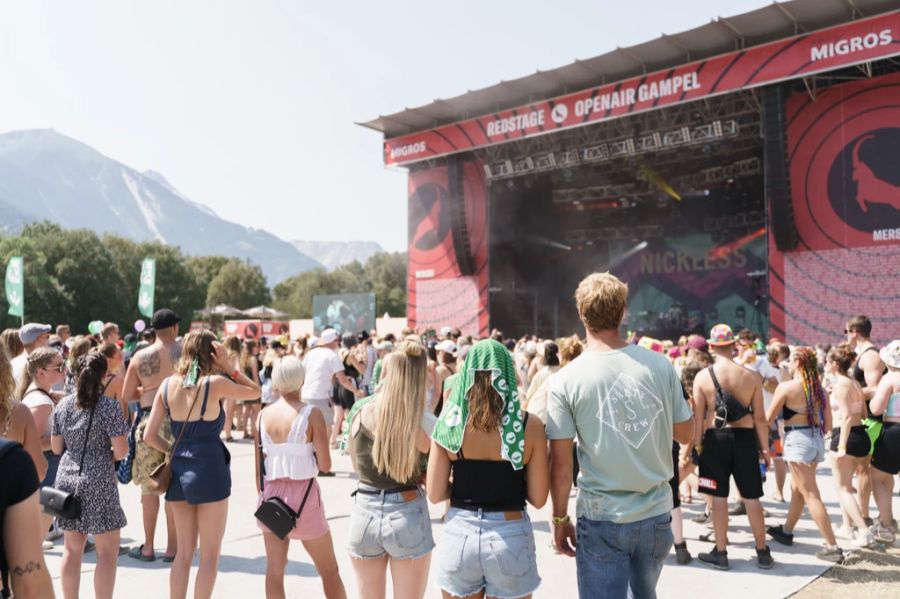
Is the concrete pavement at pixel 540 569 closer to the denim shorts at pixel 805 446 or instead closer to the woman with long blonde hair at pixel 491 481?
the denim shorts at pixel 805 446

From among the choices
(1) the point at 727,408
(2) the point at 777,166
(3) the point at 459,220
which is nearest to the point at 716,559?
(1) the point at 727,408

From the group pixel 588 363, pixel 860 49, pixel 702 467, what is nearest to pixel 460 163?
pixel 860 49

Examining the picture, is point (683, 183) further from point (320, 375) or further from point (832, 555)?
point (832, 555)

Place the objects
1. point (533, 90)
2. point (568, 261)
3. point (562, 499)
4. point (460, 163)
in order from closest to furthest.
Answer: point (562, 499), point (533, 90), point (460, 163), point (568, 261)

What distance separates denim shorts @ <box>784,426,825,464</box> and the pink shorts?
3889 millimetres

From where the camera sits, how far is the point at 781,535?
544 centimetres

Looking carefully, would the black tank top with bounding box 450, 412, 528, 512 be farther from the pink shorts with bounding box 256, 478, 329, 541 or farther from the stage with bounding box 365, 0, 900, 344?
the stage with bounding box 365, 0, 900, 344

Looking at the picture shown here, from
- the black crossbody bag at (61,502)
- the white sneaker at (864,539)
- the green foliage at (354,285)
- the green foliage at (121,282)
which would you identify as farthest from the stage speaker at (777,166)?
the green foliage at (354,285)

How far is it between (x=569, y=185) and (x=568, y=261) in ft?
9.99

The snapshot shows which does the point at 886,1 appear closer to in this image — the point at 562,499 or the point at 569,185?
the point at 569,185

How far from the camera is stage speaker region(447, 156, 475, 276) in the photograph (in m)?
22.6

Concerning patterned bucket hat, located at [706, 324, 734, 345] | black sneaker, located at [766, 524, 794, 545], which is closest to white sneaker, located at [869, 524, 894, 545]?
black sneaker, located at [766, 524, 794, 545]

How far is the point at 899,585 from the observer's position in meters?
4.45

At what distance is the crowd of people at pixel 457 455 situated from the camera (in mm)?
2529
